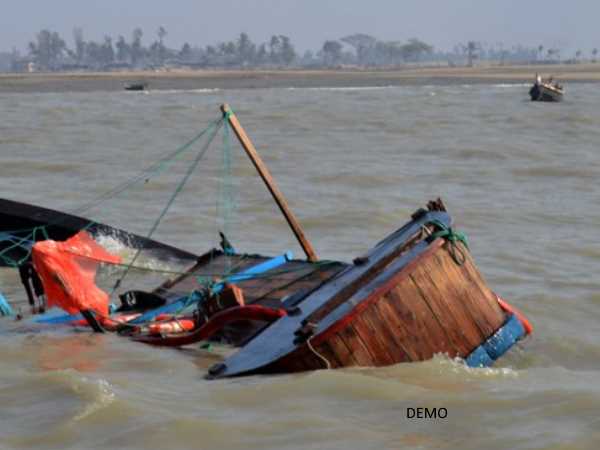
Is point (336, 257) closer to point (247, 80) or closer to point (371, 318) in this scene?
point (371, 318)

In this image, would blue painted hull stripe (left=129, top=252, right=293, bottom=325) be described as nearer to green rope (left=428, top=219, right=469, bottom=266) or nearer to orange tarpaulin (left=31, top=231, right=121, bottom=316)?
orange tarpaulin (left=31, top=231, right=121, bottom=316)

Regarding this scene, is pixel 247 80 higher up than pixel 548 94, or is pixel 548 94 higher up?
pixel 548 94

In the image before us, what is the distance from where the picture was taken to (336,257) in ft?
48.9

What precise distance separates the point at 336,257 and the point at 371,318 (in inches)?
267

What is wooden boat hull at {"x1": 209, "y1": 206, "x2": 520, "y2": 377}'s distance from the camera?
8172mm

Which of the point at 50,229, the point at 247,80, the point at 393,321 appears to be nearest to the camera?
the point at 393,321

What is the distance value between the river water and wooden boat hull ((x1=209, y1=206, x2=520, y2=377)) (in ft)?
0.46

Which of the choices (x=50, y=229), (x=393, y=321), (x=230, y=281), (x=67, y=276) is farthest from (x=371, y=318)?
(x=50, y=229)

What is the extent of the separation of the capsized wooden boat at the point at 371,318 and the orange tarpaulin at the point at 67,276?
0.12 meters

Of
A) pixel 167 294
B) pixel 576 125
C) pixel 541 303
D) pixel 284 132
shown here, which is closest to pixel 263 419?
pixel 167 294

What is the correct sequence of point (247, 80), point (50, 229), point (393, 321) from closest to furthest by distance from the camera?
point (393, 321), point (50, 229), point (247, 80)

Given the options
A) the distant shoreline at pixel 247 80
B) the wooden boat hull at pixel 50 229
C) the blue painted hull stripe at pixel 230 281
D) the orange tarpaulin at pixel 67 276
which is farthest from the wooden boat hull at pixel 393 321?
the distant shoreline at pixel 247 80

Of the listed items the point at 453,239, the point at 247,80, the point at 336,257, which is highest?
the point at 453,239

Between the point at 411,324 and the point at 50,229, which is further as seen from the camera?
the point at 50,229
